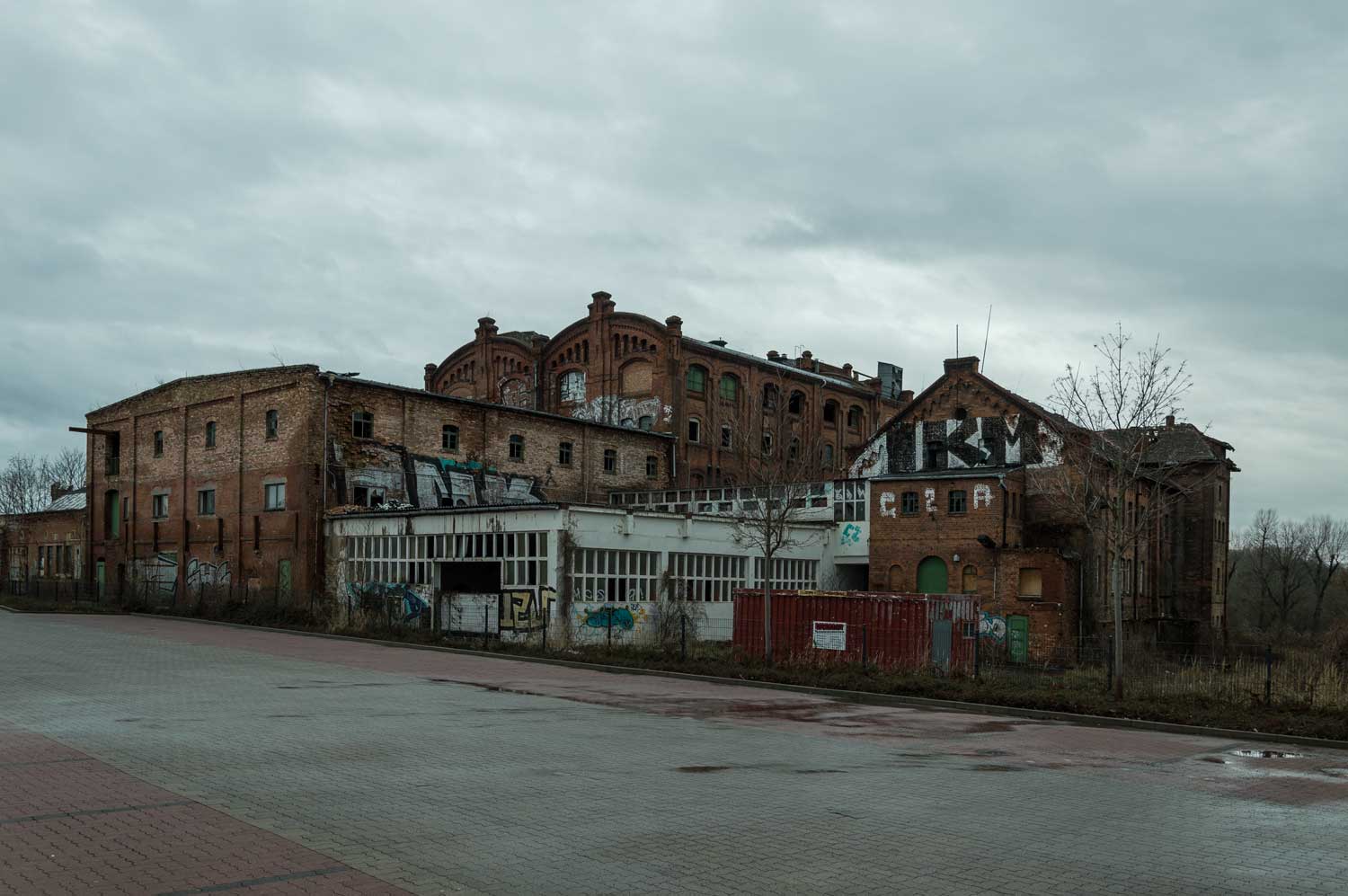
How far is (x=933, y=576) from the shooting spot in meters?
40.8

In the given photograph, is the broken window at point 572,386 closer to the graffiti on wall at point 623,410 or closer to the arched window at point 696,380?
the graffiti on wall at point 623,410

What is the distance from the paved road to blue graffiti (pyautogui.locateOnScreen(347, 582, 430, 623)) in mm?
17579

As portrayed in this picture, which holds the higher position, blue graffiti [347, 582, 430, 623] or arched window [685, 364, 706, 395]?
arched window [685, 364, 706, 395]

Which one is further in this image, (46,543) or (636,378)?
(46,543)

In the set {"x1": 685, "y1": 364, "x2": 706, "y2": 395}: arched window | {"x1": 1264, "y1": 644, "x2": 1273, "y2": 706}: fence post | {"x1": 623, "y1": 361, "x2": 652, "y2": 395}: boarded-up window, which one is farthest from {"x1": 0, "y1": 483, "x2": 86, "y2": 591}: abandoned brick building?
{"x1": 1264, "y1": 644, "x2": 1273, "y2": 706}: fence post

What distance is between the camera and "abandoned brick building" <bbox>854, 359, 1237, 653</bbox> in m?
38.8

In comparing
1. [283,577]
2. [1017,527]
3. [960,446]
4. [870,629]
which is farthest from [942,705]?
[960,446]

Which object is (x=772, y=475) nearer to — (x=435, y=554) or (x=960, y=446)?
(x=435, y=554)

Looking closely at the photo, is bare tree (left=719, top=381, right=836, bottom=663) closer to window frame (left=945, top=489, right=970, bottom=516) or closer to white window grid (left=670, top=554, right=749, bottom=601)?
white window grid (left=670, top=554, right=749, bottom=601)

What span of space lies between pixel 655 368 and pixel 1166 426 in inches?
1342

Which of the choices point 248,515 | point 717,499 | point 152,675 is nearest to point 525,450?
point 717,499

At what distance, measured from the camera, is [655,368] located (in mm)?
56156

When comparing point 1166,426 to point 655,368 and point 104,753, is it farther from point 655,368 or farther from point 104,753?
point 655,368

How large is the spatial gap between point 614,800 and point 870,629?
50.5 feet
